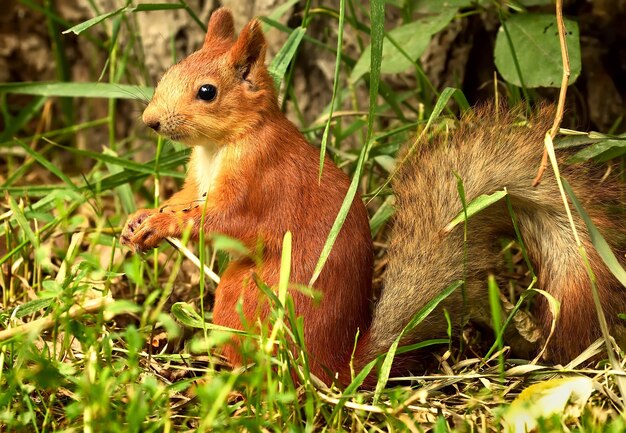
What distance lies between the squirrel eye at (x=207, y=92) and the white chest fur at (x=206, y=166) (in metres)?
0.12

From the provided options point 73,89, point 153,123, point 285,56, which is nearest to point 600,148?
point 285,56

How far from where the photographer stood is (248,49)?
205cm

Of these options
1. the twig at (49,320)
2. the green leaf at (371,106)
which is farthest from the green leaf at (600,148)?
the twig at (49,320)

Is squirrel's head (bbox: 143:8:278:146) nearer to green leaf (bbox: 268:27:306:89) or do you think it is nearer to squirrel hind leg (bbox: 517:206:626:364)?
green leaf (bbox: 268:27:306:89)

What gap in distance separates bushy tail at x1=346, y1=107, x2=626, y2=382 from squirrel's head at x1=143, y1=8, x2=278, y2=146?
42 centimetres

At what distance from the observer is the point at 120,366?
1712 millimetres

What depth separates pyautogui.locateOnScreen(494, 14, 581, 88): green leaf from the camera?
2.32m

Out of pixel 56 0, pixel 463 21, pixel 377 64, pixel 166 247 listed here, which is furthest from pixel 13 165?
pixel 377 64

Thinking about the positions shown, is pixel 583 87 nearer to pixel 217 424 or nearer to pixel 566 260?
pixel 566 260

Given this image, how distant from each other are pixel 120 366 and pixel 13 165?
6.33ft

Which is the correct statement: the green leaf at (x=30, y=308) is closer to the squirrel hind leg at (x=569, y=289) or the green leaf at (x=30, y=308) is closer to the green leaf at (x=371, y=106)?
the green leaf at (x=371, y=106)

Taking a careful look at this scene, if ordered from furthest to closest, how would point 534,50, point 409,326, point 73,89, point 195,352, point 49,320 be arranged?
A: point 73,89 < point 534,50 < point 195,352 < point 409,326 < point 49,320

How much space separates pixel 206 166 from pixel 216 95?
18cm

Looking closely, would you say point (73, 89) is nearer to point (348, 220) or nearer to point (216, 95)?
point (216, 95)
